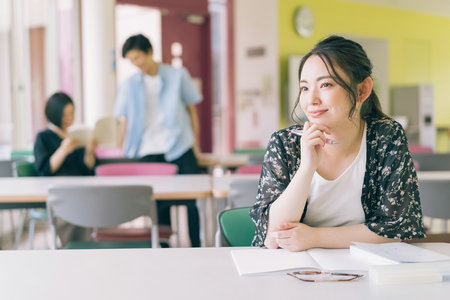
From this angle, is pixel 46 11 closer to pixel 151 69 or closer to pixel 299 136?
pixel 151 69

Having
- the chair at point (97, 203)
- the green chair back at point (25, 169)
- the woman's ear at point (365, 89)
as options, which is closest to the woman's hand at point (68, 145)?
the green chair back at point (25, 169)

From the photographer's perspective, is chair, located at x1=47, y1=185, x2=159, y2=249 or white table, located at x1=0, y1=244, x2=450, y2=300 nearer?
white table, located at x1=0, y1=244, x2=450, y2=300

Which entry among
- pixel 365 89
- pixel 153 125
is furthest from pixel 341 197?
pixel 153 125

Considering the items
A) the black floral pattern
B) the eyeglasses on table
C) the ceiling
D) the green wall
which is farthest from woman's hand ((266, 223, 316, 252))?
the ceiling

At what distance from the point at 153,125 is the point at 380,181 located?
265 cm

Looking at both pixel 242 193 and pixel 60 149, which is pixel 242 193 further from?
pixel 60 149

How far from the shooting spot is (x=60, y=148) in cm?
366

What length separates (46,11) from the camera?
6.19m

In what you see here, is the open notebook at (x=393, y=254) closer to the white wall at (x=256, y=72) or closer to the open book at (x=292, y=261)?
the open book at (x=292, y=261)

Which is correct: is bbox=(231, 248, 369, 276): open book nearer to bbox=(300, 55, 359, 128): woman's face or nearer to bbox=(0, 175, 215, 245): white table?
bbox=(300, 55, 359, 128): woman's face

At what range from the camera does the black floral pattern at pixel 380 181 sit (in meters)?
1.51

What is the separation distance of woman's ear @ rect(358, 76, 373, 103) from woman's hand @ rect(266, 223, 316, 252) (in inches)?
16.9

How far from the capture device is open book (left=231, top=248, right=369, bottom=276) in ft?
4.04

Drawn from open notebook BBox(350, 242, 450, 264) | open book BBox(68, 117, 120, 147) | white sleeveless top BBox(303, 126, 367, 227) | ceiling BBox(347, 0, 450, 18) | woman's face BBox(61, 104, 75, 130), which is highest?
ceiling BBox(347, 0, 450, 18)
